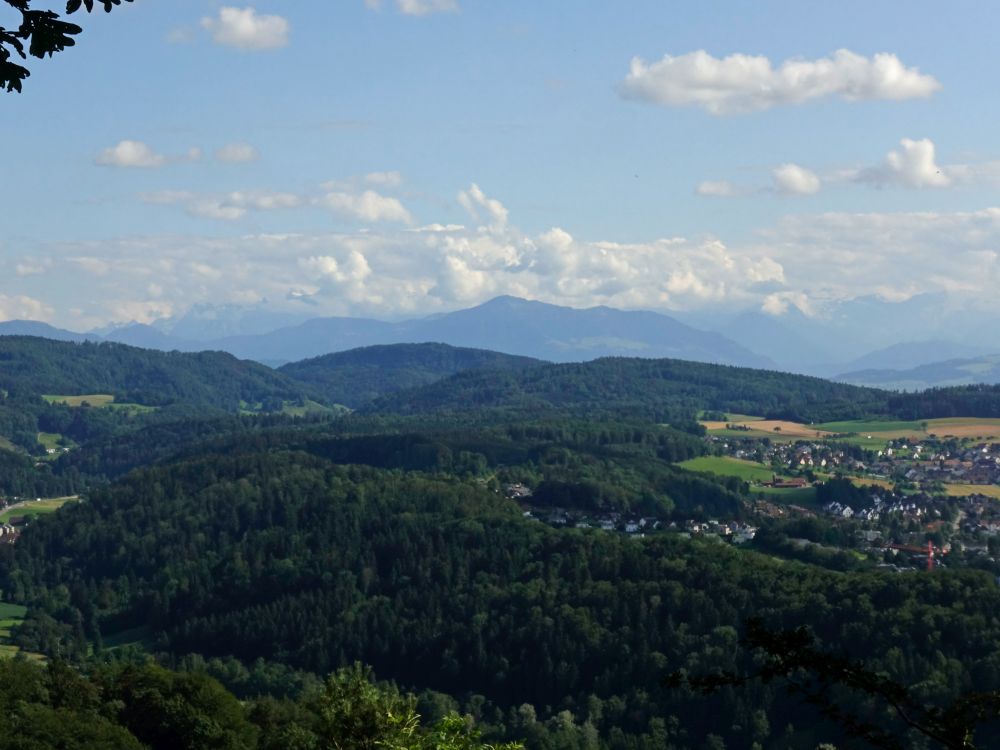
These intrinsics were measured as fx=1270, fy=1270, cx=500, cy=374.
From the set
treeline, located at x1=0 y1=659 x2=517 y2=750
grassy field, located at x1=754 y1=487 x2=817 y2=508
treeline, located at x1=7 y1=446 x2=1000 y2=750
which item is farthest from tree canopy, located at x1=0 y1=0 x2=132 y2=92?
grassy field, located at x1=754 y1=487 x2=817 y2=508

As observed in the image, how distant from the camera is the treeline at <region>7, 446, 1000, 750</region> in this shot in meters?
84.2

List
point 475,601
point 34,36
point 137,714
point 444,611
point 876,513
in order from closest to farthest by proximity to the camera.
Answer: point 34,36
point 137,714
point 475,601
point 444,611
point 876,513

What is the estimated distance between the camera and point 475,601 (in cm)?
11238

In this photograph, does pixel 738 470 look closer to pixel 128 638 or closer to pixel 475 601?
pixel 475 601

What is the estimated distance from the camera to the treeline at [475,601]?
84.2 m

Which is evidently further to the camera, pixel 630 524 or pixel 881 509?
pixel 881 509

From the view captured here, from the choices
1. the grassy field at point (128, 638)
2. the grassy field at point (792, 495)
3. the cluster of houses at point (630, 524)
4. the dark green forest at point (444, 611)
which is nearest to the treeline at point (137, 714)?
the dark green forest at point (444, 611)

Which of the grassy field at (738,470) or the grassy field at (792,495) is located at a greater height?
the grassy field at (738,470)

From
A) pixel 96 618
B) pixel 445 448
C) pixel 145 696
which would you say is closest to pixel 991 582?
pixel 145 696

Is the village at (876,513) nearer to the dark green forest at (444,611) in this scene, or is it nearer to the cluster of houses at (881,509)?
the cluster of houses at (881,509)

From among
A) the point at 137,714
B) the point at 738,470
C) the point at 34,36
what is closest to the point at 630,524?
the point at 738,470

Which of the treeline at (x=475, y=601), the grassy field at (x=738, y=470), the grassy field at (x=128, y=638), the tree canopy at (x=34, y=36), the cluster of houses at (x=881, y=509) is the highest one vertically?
the tree canopy at (x=34, y=36)

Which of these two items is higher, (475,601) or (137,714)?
(137,714)

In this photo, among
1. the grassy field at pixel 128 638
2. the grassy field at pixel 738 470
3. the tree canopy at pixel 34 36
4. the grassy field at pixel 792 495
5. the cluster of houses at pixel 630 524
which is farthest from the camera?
the grassy field at pixel 738 470
